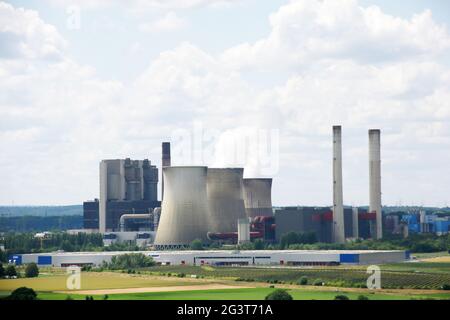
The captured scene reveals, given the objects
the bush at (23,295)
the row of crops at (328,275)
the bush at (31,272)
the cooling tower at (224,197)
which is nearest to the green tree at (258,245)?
the cooling tower at (224,197)

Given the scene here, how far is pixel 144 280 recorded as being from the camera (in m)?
85.6

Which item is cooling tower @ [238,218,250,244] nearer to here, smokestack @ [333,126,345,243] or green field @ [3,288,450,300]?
smokestack @ [333,126,345,243]

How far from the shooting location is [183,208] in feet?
397

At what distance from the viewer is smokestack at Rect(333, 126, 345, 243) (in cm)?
12999

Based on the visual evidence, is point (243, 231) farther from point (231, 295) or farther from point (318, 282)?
point (231, 295)

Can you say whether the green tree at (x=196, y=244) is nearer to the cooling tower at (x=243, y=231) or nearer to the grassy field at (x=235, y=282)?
the cooling tower at (x=243, y=231)

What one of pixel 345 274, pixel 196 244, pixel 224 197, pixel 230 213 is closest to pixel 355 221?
pixel 230 213

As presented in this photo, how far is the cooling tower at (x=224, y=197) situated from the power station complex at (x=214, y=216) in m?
0.11

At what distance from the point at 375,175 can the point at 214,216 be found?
1866 centimetres

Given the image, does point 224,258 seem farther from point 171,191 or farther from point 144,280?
point 144,280

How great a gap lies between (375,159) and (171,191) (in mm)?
25393

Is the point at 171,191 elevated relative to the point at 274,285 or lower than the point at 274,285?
elevated

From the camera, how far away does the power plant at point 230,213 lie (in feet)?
399
